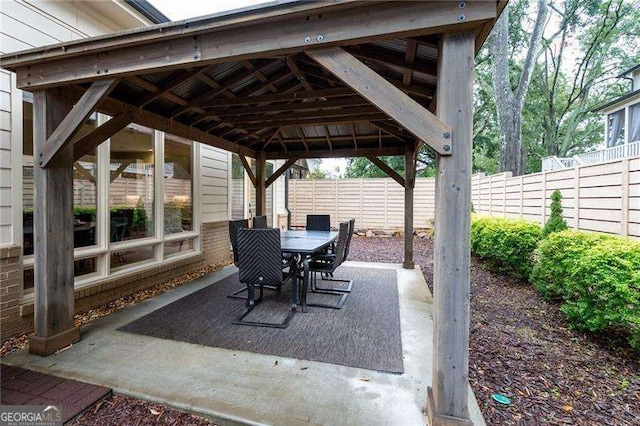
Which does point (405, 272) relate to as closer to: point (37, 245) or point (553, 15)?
point (37, 245)

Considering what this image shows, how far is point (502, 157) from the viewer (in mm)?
10320

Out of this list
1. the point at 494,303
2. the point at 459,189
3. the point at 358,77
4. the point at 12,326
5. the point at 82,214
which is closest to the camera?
the point at 459,189

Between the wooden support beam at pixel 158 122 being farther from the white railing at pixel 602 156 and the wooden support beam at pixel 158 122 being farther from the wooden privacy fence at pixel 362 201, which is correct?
the white railing at pixel 602 156

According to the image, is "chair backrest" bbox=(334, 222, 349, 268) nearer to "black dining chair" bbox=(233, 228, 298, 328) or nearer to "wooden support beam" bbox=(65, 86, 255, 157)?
"black dining chair" bbox=(233, 228, 298, 328)

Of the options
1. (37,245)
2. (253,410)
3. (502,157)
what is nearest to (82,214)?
(37,245)

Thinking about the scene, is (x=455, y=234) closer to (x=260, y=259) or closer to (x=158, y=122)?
(x=260, y=259)

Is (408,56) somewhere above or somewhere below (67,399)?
above

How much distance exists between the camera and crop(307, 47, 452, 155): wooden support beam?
6.16ft

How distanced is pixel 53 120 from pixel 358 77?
9.42 ft

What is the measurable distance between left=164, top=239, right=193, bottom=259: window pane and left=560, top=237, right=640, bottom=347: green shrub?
5771 mm

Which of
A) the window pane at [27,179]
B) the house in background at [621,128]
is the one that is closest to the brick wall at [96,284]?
the window pane at [27,179]

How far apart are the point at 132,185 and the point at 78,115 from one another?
211cm

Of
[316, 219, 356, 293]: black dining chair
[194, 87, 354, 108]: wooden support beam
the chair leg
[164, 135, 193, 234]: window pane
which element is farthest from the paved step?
[194, 87, 354, 108]: wooden support beam

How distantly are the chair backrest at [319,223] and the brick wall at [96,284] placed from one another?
1.97m
